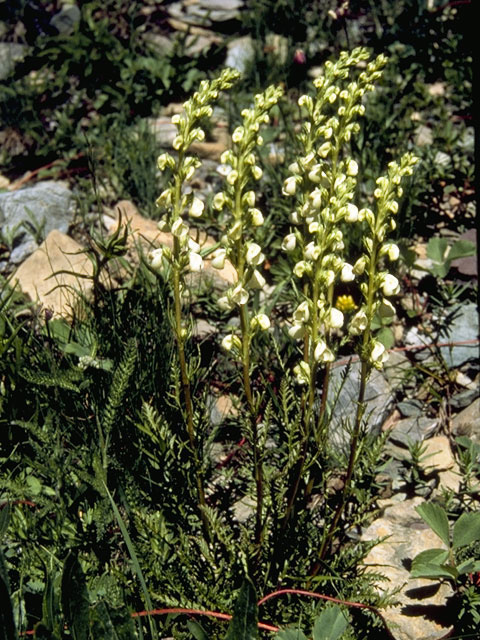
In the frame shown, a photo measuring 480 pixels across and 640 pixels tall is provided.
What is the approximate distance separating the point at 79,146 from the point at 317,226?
328cm

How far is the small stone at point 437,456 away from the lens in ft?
9.21

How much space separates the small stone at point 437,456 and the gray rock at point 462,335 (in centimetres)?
39

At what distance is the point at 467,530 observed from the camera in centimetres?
217

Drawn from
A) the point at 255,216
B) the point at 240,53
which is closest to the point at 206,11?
the point at 240,53

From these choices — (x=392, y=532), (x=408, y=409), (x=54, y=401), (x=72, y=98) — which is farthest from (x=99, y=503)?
(x=72, y=98)

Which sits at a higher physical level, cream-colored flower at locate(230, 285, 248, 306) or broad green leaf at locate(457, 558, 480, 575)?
cream-colored flower at locate(230, 285, 248, 306)

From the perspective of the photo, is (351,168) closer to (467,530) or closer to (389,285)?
(389,285)

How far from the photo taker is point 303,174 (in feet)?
6.38

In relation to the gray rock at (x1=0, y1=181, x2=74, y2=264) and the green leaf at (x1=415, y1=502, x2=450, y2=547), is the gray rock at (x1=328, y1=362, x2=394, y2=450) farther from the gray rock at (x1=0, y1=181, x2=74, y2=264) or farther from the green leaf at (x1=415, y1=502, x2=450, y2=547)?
the gray rock at (x1=0, y1=181, x2=74, y2=264)

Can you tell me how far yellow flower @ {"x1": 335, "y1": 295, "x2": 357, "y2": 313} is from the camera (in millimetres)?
3275

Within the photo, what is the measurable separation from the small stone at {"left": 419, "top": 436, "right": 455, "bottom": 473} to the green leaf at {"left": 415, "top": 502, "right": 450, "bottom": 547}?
20.2 inches

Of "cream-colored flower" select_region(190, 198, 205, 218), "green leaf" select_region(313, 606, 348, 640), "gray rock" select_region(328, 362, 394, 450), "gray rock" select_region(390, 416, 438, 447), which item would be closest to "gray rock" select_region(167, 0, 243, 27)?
"gray rock" select_region(328, 362, 394, 450)

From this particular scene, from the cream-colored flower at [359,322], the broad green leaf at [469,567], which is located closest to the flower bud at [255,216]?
the cream-colored flower at [359,322]

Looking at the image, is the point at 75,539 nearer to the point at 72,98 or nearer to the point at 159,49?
the point at 72,98
